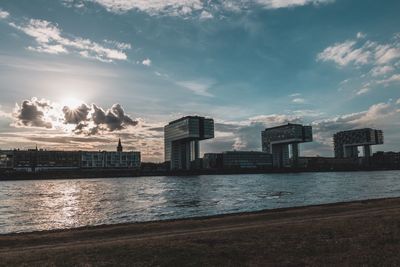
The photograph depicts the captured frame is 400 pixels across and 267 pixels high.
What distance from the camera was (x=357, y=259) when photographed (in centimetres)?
1310

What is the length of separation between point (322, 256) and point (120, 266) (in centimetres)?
740

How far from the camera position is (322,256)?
13.8 meters

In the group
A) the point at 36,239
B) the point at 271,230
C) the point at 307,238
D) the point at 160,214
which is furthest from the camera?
the point at 160,214

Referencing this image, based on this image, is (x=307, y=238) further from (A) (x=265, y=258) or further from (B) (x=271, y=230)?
(A) (x=265, y=258)

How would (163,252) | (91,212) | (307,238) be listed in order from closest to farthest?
(163,252) < (307,238) < (91,212)

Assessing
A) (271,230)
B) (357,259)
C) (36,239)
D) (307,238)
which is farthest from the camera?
(36,239)

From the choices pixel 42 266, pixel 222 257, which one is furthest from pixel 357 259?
pixel 42 266

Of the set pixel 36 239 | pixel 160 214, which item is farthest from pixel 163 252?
pixel 160 214

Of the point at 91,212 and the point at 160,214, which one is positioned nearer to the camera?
the point at 160,214

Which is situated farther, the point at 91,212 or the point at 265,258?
the point at 91,212

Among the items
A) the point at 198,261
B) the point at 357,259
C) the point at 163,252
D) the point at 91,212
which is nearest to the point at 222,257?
the point at 198,261

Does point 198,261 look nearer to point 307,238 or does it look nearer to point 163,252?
point 163,252

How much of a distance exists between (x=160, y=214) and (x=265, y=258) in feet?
91.4

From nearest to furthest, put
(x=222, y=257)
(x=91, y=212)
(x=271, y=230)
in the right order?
(x=222, y=257) < (x=271, y=230) < (x=91, y=212)
